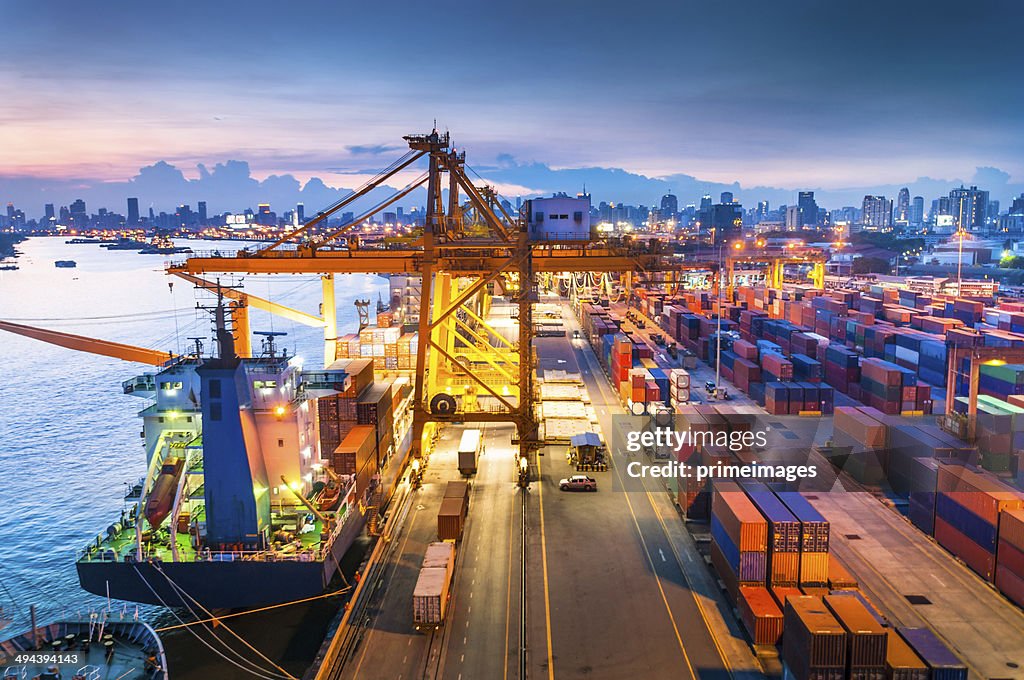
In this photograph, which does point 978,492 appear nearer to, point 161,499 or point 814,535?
point 814,535

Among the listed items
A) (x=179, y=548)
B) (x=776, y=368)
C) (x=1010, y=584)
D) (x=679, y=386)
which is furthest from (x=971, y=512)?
(x=179, y=548)

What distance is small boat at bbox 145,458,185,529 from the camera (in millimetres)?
20672

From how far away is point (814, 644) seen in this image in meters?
13.7

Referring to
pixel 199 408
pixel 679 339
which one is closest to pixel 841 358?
pixel 679 339

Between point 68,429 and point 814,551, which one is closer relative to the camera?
point 814,551

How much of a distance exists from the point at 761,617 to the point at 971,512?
937cm

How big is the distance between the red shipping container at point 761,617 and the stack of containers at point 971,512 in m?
7.92

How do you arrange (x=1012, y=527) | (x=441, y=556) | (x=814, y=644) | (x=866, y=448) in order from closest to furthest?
(x=814, y=644) → (x=1012, y=527) → (x=441, y=556) → (x=866, y=448)

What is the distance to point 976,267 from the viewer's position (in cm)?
12925

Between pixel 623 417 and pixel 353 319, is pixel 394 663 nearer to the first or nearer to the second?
pixel 623 417

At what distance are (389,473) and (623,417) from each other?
1615cm

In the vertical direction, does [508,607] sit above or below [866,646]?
below

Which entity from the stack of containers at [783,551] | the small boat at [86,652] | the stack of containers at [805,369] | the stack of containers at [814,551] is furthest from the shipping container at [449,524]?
the stack of containers at [805,369]

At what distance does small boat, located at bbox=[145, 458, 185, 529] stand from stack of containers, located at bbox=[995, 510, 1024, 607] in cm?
2510
